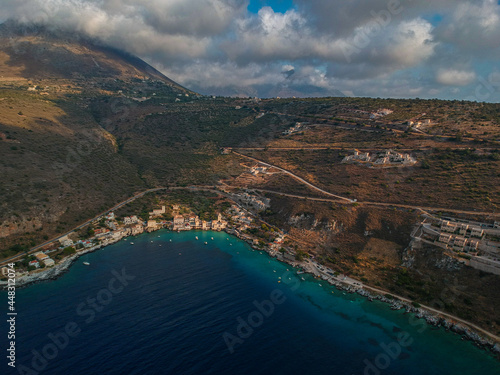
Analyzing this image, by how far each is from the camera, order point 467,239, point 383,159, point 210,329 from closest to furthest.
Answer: point 210,329 → point 467,239 → point 383,159

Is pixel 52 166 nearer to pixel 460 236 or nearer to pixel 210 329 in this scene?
pixel 210 329

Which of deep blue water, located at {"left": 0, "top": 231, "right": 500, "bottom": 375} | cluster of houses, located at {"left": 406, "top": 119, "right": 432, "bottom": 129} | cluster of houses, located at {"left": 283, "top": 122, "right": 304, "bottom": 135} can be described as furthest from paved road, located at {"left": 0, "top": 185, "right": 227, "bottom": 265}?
cluster of houses, located at {"left": 406, "top": 119, "right": 432, "bottom": 129}

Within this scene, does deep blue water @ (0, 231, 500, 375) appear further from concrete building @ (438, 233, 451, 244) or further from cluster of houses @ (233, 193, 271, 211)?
cluster of houses @ (233, 193, 271, 211)

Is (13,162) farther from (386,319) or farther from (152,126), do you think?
(386,319)

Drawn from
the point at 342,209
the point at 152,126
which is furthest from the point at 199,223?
the point at 152,126

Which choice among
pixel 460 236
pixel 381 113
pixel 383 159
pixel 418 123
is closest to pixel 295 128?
pixel 381 113

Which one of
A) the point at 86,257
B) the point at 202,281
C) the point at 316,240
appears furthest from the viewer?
the point at 316,240
